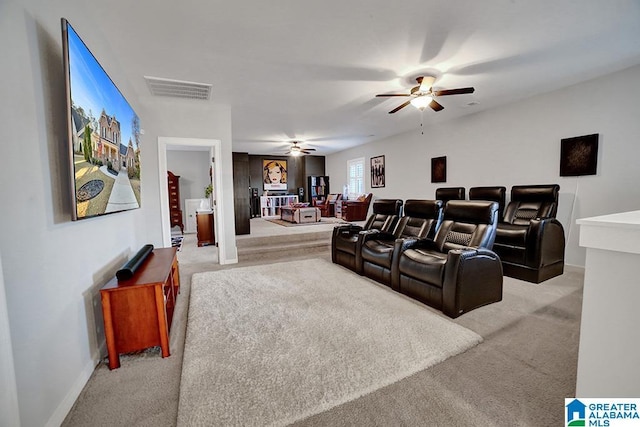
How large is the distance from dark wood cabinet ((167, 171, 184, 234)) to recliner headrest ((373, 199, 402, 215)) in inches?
224

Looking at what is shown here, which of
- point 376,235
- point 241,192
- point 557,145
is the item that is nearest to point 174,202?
point 241,192

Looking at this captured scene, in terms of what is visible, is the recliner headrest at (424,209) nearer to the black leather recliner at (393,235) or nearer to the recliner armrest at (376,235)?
the black leather recliner at (393,235)

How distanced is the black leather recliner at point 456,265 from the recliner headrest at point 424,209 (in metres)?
0.22

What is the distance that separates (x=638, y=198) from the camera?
3.19 meters

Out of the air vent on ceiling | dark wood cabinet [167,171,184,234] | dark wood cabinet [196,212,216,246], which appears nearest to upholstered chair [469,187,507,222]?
the air vent on ceiling

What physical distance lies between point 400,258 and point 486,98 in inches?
130

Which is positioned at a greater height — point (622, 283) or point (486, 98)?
point (486, 98)

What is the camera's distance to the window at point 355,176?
8.63 m

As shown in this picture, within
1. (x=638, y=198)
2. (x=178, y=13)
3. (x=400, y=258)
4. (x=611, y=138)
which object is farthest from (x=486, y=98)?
(x=178, y=13)

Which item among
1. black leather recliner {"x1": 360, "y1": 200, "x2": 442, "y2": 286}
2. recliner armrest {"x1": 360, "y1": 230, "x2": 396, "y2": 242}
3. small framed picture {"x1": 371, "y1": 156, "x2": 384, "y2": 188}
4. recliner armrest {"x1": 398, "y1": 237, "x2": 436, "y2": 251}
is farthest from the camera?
small framed picture {"x1": 371, "y1": 156, "x2": 384, "y2": 188}

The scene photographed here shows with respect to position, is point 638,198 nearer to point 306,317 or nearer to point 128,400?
point 306,317

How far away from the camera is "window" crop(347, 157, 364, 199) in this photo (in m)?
8.63

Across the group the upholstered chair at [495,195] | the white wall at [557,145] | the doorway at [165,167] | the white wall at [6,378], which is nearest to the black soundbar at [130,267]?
the white wall at [6,378]

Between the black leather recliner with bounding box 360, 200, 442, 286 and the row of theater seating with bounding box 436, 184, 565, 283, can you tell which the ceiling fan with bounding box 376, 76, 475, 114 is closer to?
the black leather recliner with bounding box 360, 200, 442, 286
